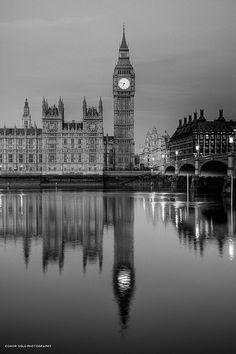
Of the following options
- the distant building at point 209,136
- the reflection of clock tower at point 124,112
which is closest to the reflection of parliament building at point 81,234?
the reflection of clock tower at point 124,112

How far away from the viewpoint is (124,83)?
458 ft

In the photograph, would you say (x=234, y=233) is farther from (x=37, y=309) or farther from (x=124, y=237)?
(x=37, y=309)

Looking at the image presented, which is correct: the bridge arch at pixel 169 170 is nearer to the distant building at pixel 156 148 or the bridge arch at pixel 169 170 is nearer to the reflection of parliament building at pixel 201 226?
the distant building at pixel 156 148

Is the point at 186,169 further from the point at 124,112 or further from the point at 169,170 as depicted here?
the point at 124,112

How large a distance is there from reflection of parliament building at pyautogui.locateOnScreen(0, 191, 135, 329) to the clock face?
322 ft

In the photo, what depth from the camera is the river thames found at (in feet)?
37.8

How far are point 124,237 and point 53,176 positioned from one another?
306 feet

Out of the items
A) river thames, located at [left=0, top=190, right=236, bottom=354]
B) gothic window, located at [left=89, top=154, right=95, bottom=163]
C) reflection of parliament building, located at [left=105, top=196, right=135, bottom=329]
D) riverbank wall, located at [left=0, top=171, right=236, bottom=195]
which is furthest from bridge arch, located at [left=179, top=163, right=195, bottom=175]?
river thames, located at [left=0, top=190, right=236, bottom=354]

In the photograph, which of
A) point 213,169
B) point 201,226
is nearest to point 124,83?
point 213,169

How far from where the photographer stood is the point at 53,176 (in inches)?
4680

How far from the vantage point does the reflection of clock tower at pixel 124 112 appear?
437 feet

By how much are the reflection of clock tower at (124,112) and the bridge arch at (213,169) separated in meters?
45.0

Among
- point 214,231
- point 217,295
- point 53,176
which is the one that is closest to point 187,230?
point 214,231

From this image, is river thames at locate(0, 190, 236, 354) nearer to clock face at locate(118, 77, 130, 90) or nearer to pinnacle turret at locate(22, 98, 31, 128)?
clock face at locate(118, 77, 130, 90)
